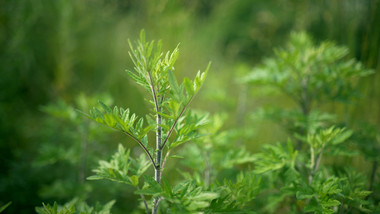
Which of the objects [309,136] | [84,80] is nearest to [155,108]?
[309,136]

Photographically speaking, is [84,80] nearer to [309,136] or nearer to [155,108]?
[155,108]

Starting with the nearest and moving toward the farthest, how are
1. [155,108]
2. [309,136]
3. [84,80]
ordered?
[155,108] → [309,136] → [84,80]

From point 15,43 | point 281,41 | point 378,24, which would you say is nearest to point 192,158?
point 378,24

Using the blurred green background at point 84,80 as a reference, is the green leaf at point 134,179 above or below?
below

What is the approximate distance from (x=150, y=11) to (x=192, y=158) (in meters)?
1.61

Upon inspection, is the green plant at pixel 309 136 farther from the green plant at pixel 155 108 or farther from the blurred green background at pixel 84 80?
the green plant at pixel 155 108

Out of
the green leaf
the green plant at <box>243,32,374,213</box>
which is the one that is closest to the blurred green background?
the green plant at <box>243,32,374,213</box>

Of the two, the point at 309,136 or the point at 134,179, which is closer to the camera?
the point at 134,179

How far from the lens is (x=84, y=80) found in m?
2.50

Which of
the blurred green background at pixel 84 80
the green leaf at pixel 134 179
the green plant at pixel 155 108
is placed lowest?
the green leaf at pixel 134 179

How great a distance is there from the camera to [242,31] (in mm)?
5035

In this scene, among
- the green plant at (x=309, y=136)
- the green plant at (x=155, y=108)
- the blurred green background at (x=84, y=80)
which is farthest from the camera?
the blurred green background at (x=84, y=80)

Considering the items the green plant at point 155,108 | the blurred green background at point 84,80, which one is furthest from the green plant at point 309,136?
the green plant at point 155,108

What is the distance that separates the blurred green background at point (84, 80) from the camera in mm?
1308
